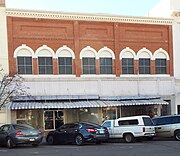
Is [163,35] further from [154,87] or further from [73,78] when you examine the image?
[73,78]

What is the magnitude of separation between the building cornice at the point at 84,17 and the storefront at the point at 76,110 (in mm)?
6839

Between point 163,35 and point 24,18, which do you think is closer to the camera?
point 24,18

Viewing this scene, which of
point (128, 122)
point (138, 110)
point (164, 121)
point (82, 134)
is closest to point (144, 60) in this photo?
point (138, 110)

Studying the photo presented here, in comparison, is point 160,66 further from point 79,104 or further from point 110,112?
point 79,104

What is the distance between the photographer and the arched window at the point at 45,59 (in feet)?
95.7

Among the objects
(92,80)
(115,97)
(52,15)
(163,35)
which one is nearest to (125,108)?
(115,97)

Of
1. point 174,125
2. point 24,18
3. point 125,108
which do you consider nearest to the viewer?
point 174,125

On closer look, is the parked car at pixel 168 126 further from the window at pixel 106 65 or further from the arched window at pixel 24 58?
the arched window at pixel 24 58

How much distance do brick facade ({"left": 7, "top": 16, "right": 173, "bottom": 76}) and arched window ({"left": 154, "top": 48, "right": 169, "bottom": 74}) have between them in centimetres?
34

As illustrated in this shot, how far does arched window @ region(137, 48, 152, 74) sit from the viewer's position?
105 ft

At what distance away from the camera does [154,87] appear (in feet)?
103

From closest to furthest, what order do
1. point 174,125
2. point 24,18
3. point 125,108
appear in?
1. point 174,125
2. point 24,18
3. point 125,108

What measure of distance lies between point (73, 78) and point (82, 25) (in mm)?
4596

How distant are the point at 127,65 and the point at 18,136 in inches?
565
